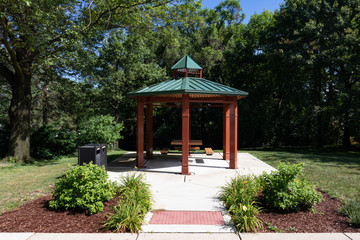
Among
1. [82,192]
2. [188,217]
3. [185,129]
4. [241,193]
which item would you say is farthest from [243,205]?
[185,129]

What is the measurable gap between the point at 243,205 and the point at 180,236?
58.8 inches

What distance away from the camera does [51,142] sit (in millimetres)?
14711

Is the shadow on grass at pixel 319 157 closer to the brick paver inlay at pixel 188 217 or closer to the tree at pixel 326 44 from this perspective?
the tree at pixel 326 44

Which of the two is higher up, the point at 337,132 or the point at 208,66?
the point at 208,66

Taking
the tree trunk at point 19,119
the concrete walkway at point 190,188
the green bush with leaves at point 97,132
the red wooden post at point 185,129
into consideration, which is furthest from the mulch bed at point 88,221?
the tree trunk at point 19,119

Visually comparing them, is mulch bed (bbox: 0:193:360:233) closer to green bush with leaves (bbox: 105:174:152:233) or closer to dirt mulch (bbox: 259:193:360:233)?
dirt mulch (bbox: 259:193:360:233)

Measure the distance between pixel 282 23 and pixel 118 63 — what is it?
14.1 metres

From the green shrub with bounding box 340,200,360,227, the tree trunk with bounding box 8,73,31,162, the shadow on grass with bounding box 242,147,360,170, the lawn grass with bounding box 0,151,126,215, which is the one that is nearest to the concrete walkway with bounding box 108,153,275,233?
the lawn grass with bounding box 0,151,126,215

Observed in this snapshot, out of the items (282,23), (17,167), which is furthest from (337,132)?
(17,167)

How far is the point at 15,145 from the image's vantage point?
41.9ft

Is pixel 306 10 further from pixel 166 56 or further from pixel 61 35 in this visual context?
pixel 61 35

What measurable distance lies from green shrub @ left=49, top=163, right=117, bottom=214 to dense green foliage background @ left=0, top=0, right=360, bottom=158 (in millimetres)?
9647

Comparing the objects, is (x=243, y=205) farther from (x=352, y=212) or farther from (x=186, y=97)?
(x=186, y=97)

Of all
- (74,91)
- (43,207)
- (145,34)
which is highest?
(145,34)
